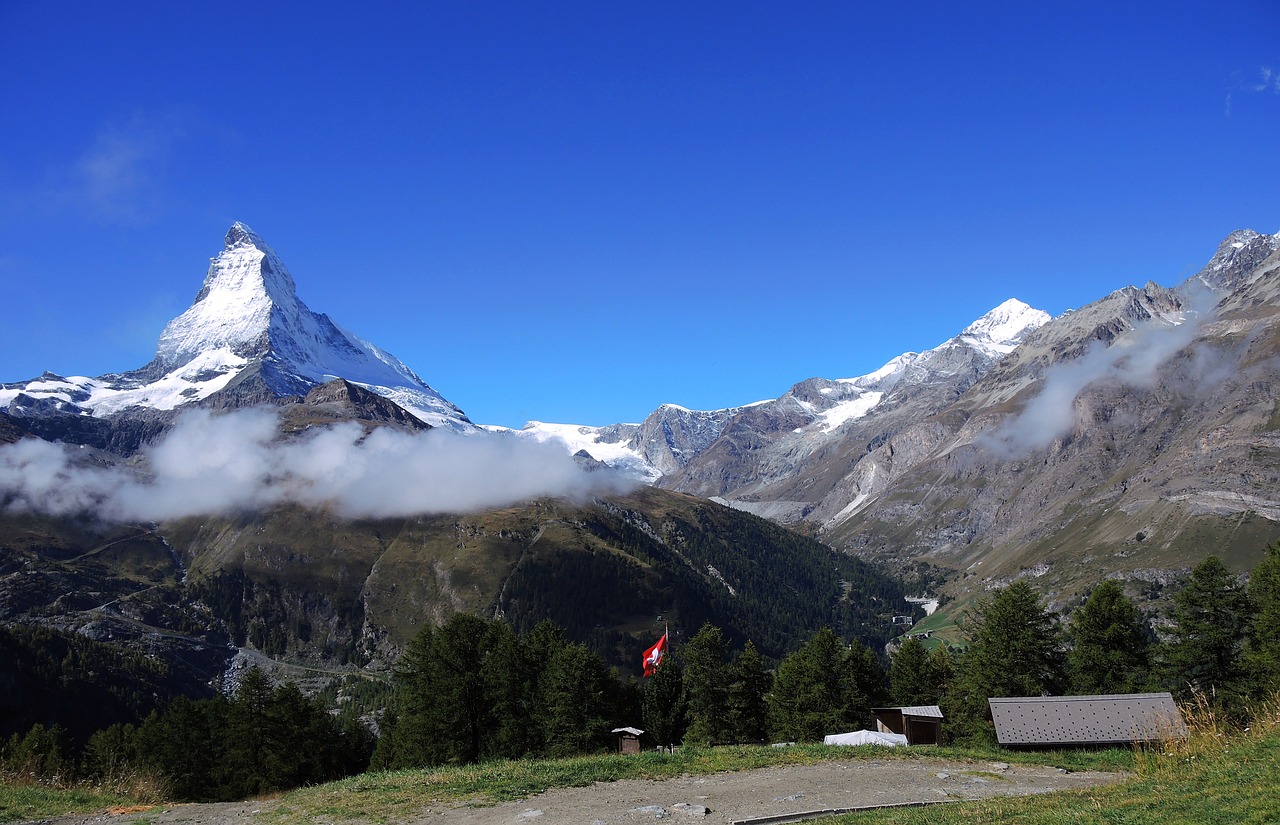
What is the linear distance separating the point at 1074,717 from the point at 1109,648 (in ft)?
68.8

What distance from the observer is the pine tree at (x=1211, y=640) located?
2288 inches

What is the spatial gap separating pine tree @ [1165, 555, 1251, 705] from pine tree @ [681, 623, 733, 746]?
40.3 metres

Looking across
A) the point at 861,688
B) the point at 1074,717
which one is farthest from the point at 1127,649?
the point at 861,688

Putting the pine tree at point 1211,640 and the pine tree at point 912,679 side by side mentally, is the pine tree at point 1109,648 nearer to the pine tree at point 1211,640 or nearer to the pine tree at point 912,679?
the pine tree at point 1211,640

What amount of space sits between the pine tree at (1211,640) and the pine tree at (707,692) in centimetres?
4029

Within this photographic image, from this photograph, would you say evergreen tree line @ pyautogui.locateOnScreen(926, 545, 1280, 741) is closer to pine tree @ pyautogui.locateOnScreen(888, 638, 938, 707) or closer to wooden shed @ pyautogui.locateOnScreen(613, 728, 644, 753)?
pine tree @ pyautogui.locateOnScreen(888, 638, 938, 707)

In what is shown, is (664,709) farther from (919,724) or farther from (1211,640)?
(1211,640)

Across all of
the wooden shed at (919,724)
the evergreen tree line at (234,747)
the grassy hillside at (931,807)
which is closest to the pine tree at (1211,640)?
the wooden shed at (919,724)

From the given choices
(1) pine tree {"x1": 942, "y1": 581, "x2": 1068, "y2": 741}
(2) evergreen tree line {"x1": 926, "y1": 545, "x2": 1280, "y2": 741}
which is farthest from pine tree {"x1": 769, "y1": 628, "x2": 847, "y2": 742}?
(1) pine tree {"x1": 942, "y1": 581, "x2": 1068, "y2": 741}

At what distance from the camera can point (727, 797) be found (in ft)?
91.0

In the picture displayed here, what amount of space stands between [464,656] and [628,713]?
90.8ft

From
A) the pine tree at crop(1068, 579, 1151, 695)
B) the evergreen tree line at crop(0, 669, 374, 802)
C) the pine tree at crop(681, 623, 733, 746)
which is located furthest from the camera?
the pine tree at crop(681, 623, 733, 746)

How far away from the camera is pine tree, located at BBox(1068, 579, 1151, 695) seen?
63188 mm

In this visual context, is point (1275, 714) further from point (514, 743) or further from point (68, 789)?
point (514, 743)
